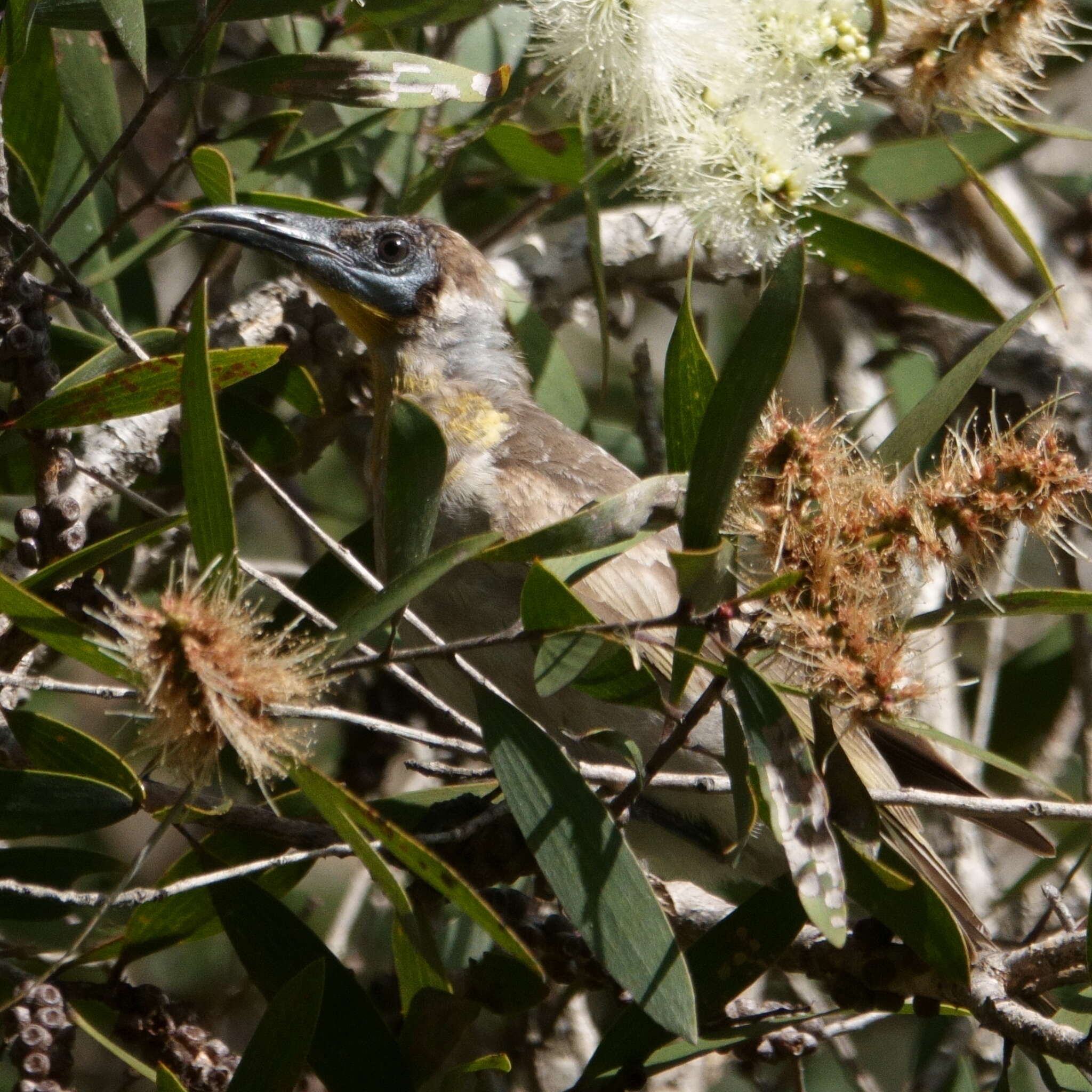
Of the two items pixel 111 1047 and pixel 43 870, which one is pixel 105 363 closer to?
pixel 43 870

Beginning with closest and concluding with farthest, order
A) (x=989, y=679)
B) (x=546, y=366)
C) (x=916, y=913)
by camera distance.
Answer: (x=916, y=913) < (x=546, y=366) < (x=989, y=679)

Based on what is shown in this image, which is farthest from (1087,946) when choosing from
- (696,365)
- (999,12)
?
(999,12)

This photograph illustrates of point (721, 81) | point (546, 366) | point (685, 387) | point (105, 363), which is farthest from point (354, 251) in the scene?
point (685, 387)

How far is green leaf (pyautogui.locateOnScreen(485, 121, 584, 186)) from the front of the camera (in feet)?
10.5

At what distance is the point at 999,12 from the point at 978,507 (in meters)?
1.55

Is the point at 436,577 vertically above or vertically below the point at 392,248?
above

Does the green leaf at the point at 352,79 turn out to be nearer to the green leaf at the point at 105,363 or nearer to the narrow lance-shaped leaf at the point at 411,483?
the green leaf at the point at 105,363

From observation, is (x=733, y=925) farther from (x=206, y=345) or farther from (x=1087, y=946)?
(x=206, y=345)

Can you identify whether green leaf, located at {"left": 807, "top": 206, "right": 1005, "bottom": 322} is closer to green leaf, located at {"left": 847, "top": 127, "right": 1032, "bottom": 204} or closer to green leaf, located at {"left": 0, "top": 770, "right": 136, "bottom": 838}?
green leaf, located at {"left": 847, "top": 127, "right": 1032, "bottom": 204}

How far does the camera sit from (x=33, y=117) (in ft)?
9.16

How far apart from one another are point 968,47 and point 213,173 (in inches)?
64.6

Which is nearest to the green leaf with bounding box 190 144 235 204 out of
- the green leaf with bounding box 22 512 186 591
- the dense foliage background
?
the dense foliage background

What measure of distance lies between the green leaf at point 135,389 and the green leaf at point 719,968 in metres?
1.19

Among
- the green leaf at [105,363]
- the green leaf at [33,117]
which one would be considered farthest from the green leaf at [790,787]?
the green leaf at [33,117]
